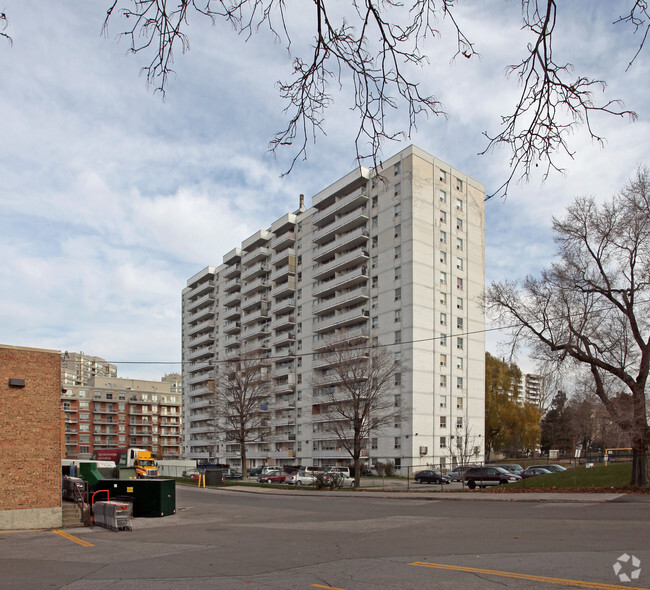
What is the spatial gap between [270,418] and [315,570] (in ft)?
240

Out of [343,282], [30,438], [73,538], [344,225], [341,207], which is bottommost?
[73,538]

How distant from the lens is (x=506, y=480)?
41000 millimetres

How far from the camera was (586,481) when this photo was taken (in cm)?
3331

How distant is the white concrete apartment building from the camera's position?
216 ft

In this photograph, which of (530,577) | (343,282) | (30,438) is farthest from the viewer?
(343,282)

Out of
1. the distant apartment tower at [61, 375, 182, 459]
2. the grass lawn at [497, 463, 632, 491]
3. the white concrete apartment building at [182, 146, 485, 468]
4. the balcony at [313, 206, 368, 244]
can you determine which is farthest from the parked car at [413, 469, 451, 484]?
the distant apartment tower at [61, 375, 182, 459]

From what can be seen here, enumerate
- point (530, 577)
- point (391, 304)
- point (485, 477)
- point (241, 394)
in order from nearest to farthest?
1. point (530, 577)
2. point (485, 477)
3. point (241, 394)
4. point (391, 304)

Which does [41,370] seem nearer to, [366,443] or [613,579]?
[613,579]

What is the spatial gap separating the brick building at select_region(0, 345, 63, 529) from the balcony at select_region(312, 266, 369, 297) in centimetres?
5430

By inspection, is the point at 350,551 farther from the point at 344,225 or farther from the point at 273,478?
the point at 344,225

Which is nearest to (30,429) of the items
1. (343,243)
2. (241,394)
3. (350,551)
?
(350,551)

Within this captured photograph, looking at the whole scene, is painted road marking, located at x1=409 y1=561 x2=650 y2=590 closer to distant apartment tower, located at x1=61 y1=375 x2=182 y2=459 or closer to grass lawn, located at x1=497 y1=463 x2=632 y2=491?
grass lawn, located at x1=497 y1=463 x2=632 y2=491

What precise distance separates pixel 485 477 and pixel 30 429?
102 ft

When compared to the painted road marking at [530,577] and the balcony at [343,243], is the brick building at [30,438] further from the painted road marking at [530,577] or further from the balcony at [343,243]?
the balcony at [343,243]
